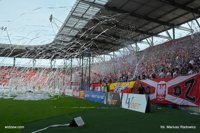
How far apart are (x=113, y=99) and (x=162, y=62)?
6.18 m

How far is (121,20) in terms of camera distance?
2886 cm

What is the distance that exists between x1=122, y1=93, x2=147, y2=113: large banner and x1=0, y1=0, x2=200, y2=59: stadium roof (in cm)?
828

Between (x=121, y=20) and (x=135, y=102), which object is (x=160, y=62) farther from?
(x=135, y=102)

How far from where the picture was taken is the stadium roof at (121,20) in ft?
80.6

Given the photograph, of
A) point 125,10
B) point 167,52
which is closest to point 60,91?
point 125,10

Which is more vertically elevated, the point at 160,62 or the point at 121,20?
the point at 121,20

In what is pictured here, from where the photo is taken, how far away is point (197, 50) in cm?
1883

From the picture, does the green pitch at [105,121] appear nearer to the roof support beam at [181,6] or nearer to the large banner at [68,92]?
the roof support beam at [181,6]

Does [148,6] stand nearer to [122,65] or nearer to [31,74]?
[122,65]

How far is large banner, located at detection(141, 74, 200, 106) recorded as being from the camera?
14.0 meters

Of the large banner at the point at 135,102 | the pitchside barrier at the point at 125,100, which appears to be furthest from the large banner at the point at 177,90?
the large banner at the point at 135,102

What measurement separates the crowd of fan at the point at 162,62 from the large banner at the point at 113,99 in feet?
10.6

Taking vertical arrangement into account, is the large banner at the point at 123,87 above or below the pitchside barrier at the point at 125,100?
above

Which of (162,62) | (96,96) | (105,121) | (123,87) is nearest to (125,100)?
(105,121)
